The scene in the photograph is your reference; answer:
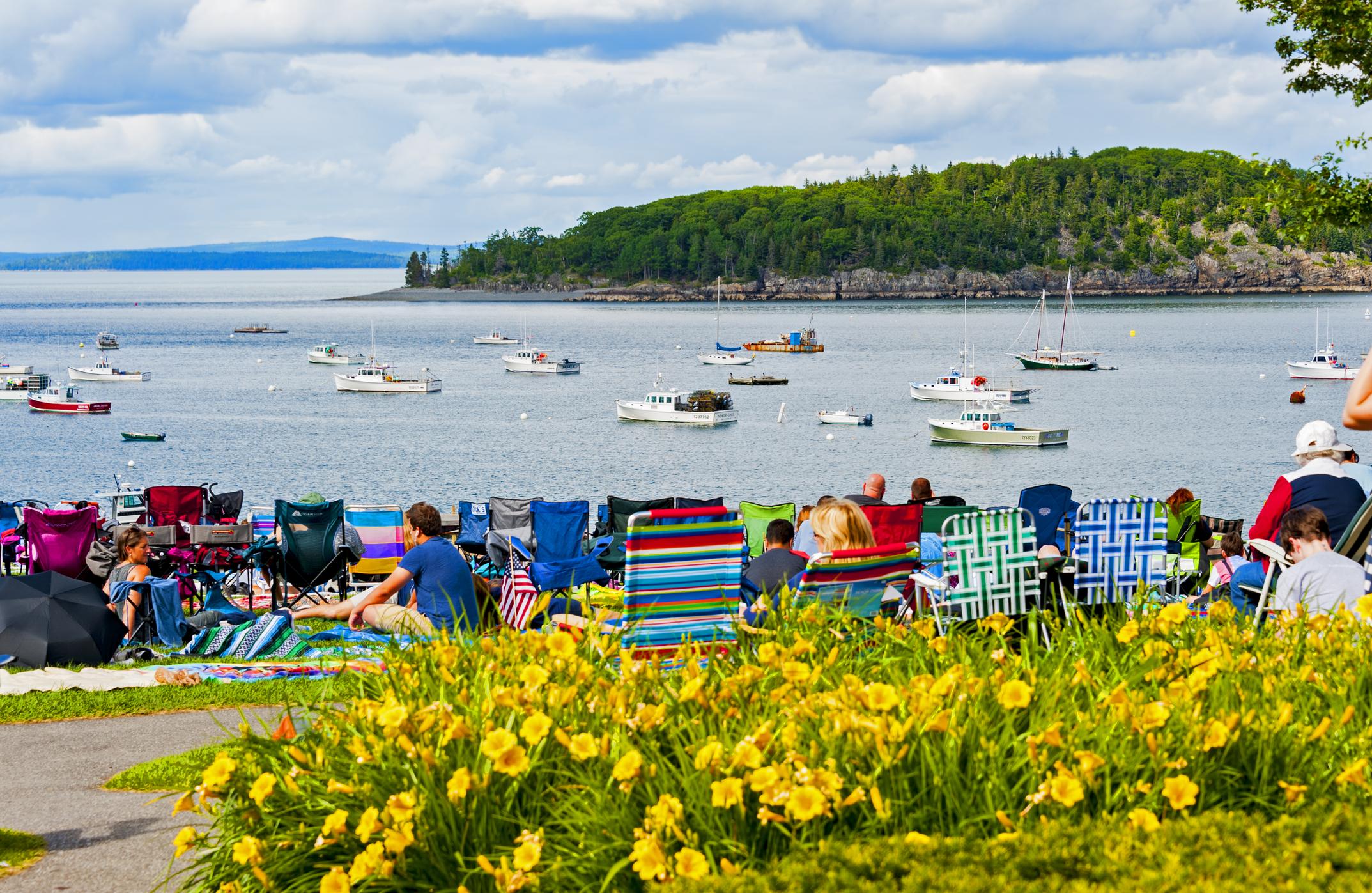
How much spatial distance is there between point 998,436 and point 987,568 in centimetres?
4777

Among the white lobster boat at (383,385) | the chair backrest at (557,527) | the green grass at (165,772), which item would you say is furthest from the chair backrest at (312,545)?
the white lobster boat at (383,385)

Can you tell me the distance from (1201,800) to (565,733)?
5.46 ft

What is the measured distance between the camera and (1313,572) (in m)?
5.01

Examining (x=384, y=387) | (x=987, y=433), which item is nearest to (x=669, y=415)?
(x=987, y=433)

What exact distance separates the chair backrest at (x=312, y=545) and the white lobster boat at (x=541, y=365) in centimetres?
8094

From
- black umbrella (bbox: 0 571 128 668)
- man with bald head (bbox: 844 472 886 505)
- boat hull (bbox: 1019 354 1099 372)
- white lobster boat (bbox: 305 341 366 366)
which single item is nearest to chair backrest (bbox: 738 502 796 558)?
man with bald head (bbox: 844 472 886 505)

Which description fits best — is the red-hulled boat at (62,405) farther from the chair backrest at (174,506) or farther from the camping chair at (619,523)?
the camping chair at (619,523)

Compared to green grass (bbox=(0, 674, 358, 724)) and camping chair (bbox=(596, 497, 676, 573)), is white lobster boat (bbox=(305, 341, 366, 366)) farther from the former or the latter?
green grass (bbox=(0, 674, 358, 724))

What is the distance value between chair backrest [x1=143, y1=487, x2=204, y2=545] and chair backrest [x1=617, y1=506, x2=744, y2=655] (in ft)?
26.5

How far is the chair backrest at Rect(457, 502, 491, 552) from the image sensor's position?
429 inches

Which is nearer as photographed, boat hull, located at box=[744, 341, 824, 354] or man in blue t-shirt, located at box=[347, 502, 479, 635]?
man in blue t-shirt, located at box=[347, 502, 479, 635]

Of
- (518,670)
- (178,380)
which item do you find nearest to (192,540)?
(518,670)

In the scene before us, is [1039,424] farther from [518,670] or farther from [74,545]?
[518,670]

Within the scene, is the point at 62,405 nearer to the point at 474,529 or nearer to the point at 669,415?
the point at 669,415
